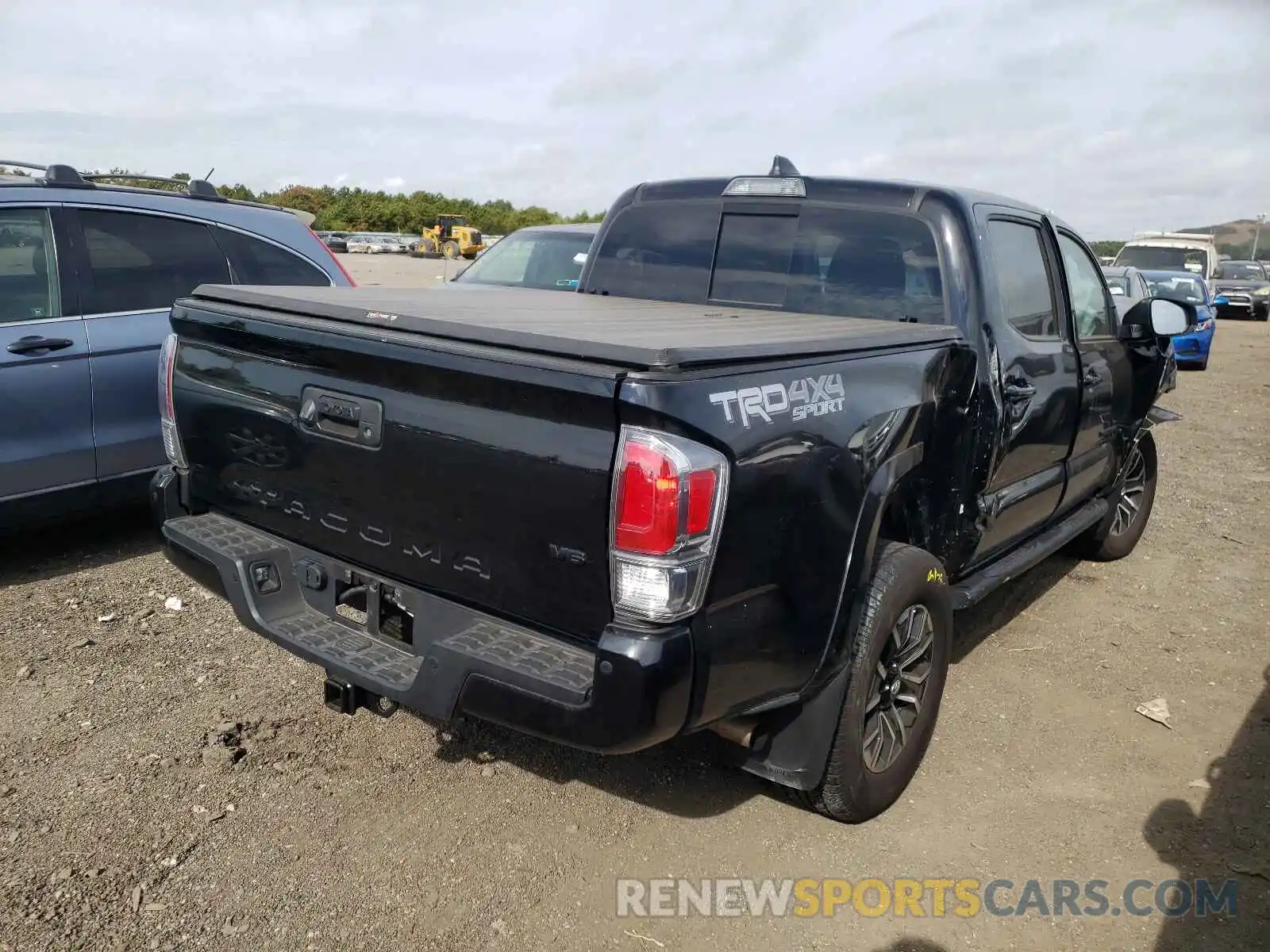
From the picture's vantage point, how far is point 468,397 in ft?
8.10

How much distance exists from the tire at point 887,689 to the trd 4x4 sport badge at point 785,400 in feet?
2.17

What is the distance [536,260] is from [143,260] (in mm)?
3780

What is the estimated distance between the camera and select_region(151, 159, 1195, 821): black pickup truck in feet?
7.47

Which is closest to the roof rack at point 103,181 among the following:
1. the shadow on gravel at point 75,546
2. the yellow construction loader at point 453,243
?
the shadow on gravel at point 75,546

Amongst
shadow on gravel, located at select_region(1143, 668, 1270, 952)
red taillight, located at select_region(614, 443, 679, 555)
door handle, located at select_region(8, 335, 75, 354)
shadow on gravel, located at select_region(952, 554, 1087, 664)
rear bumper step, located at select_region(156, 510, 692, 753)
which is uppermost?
red taillight, located at select_region(614, 443, 679, 555)

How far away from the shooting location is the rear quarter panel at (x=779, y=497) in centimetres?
228

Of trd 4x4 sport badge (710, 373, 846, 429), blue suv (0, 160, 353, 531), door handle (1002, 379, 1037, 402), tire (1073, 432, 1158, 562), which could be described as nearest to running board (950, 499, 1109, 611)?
tire (1073, 432, 1158, 562)

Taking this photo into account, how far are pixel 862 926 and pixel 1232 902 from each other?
1.16 m

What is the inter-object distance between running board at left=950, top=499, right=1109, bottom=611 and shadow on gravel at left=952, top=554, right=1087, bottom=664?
0.37 m

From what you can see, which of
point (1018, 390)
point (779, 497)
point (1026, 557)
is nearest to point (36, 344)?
point (779, 497)

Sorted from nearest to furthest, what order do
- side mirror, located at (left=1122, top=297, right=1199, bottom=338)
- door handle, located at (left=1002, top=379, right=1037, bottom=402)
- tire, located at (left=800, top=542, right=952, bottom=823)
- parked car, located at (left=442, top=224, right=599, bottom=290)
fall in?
tire, located at (left=800, top=542, right=952, bottom=823) → door handle, located at (left=1002, top=379, right=1037, bottom=402) → side mirror, located at (left=1122, top=297, right=1199, bottom=338) → parked car, located at (left=442, top=224, right=599, bottom=290)

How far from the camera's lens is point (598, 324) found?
115 inches

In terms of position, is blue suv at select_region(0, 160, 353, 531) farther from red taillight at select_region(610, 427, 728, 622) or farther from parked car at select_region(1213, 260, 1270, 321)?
parked car at select_region(1213, 260, 1270, 321)

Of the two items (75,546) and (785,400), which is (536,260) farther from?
(785,400)
